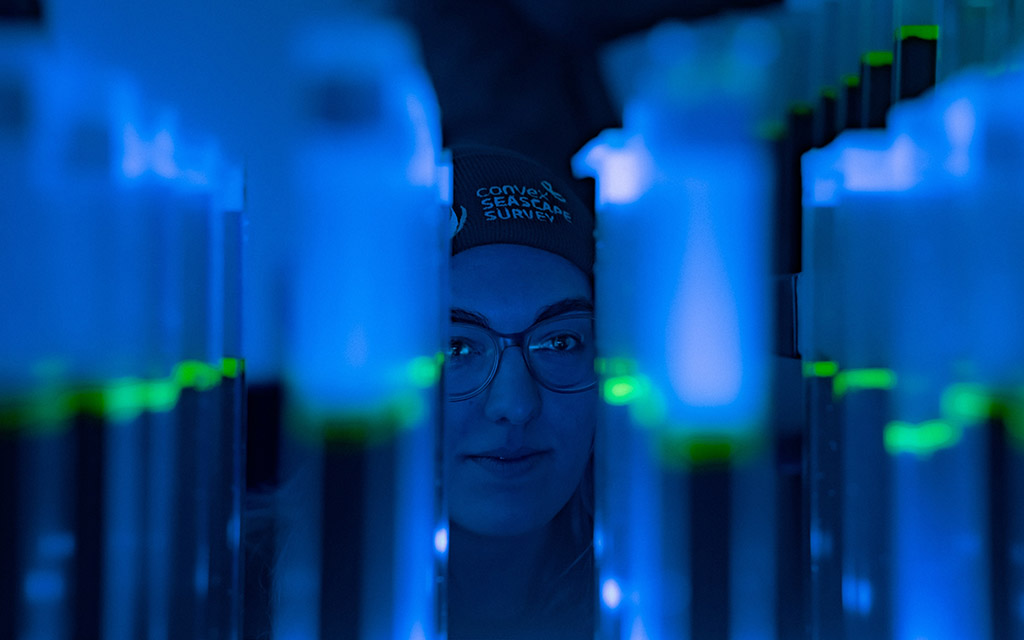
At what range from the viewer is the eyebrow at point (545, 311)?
891mm

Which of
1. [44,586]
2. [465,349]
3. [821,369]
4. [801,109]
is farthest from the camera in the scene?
[465,349]

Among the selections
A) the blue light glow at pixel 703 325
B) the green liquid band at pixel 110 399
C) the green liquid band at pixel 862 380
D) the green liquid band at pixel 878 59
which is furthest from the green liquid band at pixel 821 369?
the green liquid band at pixel 110 399

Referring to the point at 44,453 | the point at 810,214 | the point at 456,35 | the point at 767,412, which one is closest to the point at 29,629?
the point at 44,453

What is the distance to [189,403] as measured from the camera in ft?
1.76

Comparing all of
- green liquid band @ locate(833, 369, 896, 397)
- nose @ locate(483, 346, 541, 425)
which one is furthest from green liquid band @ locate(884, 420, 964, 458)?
nose @ locate(483, 346, 541, 425)

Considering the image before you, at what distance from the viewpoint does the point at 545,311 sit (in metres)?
0.91

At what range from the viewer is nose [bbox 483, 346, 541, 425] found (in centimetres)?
90

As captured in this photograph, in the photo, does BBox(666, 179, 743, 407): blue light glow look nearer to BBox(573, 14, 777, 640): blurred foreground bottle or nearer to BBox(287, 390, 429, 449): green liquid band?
BBox(573, 14, 777, 640): blurred foreground bottle

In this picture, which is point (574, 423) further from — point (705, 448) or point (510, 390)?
point (705, 448)

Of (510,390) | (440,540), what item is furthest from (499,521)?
(440,540)

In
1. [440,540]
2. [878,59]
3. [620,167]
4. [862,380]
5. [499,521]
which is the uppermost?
[878,59]

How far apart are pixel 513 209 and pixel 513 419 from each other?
10.1 inches

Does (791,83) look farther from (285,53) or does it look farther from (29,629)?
(29,629)

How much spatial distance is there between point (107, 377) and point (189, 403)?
9 cm
